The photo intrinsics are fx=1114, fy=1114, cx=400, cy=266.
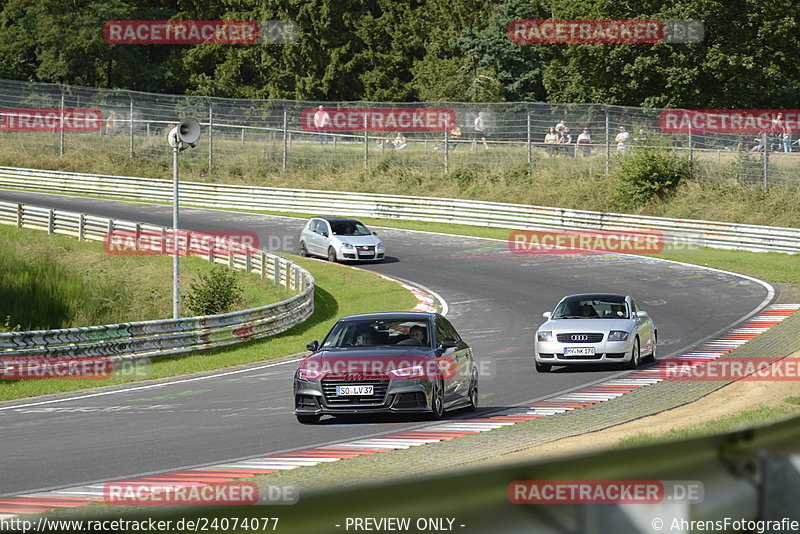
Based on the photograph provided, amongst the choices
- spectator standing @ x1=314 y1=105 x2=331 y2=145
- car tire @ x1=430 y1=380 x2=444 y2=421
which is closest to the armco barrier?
spectator standing @ x1=314 y1=105 x2=331 y2=145

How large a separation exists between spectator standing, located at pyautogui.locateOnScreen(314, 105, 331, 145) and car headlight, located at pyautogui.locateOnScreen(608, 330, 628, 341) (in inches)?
1309

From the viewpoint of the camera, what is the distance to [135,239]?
3712 centimetres

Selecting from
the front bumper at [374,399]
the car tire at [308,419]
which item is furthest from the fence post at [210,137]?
the front bumper at [374,399]

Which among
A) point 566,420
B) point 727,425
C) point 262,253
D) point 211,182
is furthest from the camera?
point 211,182

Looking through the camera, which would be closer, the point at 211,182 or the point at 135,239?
the point at 135,239

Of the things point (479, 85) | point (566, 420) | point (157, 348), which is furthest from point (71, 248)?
point (479, 85)

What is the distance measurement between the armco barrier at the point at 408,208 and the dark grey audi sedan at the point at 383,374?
23.5 m

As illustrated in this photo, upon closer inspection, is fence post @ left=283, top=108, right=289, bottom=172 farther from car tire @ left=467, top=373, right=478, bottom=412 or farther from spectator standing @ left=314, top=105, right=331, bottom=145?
car tire @ left=467, top=373, right=478, bottom=412

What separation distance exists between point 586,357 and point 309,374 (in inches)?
251

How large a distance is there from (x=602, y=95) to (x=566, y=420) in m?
43.6

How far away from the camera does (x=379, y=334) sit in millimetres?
14891

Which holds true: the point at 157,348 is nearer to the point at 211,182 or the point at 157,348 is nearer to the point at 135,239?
the point at 135,239

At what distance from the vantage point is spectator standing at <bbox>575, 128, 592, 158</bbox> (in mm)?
43603

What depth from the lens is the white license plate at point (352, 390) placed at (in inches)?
541
